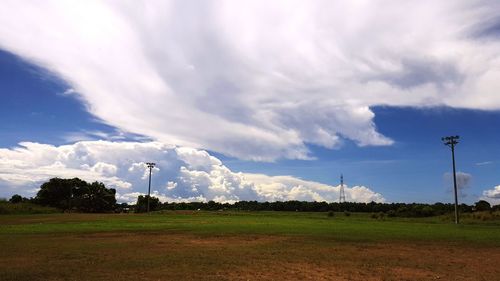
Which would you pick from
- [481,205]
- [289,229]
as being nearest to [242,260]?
[289,229]

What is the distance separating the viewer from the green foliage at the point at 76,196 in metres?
138

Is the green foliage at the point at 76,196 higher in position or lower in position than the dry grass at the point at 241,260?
higher

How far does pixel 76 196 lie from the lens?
146 m

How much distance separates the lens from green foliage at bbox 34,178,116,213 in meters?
138

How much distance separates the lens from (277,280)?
17.3 m

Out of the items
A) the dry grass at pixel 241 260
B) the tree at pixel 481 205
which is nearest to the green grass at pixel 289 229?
the dry grass at pixel 241 260

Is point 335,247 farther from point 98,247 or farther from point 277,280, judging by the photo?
point 98,247

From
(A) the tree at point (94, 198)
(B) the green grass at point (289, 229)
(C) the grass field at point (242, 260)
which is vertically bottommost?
Answer: (C) the grass field at point (242, 260)

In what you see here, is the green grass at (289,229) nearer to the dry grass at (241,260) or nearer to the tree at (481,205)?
the dry grass at (241,260)

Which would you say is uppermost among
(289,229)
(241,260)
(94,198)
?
(94,198)

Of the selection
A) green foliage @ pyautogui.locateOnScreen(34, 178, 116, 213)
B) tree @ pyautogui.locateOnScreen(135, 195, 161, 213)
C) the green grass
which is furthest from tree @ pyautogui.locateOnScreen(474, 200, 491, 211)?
green foliage @ pyautogui.locateOnScreen(34, 178, 116, 213)

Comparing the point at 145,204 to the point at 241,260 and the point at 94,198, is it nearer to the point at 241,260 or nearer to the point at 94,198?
the point at 94,198

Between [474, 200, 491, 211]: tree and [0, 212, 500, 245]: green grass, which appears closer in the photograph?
[0, 212, 500, 245]: green grass

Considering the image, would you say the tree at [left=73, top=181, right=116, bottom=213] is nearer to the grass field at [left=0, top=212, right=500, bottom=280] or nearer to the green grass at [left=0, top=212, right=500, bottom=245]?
the green grass at [left=0, top=212, right=500, bottom=245]
